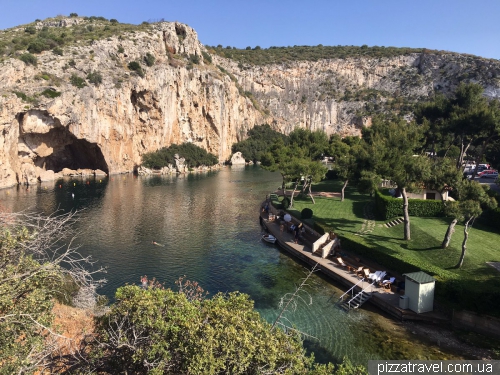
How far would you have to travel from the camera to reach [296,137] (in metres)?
48.1

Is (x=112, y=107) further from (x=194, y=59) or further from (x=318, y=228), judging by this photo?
(x=318, y=228)

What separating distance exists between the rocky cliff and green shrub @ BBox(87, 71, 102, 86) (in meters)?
Answer: 0.18

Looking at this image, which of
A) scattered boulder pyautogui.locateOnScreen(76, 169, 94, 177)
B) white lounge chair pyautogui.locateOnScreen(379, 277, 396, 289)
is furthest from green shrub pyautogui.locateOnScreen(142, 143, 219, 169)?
white lounge chair pyautogui.locateOnScreen(379, 277, 396, 289)

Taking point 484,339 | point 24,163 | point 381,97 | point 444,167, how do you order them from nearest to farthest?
point 484,339 → point 444,167 → point 24,163 → point 381,97

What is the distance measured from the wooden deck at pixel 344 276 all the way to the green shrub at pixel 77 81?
49169 mm

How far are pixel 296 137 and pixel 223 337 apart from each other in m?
43.2

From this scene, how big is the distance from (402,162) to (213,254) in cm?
1363

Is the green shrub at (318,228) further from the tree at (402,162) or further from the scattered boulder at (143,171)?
the scattered boulder at (143,171)

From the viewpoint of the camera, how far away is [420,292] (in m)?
14.8

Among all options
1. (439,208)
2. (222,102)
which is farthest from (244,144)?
(439,208)

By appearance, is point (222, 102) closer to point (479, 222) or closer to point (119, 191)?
point (119, 191)

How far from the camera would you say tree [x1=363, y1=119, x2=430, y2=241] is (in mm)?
19922

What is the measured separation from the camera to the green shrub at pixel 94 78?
63.0 metres

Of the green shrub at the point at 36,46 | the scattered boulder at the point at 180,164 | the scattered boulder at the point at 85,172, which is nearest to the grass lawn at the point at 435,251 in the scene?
the scattered boulder at the point at 180,164
